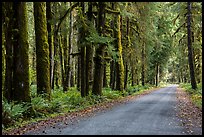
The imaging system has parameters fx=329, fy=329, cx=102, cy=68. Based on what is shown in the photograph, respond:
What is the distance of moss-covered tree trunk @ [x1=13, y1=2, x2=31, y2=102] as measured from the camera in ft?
44.0

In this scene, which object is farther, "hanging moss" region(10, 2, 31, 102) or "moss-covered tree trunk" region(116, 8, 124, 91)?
"moss-covered tree trunk" region(116, 8, 124, 91)

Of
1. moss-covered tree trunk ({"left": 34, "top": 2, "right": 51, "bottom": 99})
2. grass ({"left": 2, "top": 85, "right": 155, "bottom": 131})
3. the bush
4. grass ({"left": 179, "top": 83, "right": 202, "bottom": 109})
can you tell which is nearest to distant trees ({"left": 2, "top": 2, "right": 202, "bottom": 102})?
moss-covered tree trunk ({"left": 34, "top": 2, "right": 51, "bottom": 99})

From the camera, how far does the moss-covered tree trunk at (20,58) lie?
44.0 ft

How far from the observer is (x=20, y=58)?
13.4 meters

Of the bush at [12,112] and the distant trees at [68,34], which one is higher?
the distant trees at [68,34]

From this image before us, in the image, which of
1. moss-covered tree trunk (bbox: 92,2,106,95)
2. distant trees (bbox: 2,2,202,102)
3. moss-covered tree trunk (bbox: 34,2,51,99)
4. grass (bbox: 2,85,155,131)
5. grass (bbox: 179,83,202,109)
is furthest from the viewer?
moss-covered tree trunk (bbox: 92,2,106,95)

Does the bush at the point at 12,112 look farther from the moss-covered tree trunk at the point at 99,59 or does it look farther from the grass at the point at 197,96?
the moss-covered tree trunk at the point at 99,59

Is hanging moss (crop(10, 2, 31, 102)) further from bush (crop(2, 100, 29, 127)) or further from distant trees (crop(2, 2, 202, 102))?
bush (crop(2, 100, 29, 127))

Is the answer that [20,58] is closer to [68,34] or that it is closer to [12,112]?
[12,112]

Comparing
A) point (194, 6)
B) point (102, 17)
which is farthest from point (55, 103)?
point (194, 6)

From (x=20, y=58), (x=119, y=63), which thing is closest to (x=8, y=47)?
(x=20, y=58)

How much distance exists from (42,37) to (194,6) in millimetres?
21799

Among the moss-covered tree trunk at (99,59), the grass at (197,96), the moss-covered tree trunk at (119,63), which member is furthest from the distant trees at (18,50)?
the moss-covered tree trunk at (119,63)

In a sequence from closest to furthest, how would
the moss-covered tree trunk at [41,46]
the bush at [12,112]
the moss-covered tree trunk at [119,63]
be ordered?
1. the bush at [12,112]
2. the moss-covered tree trunk at [41,46]
3. the moss-covered tree trunk at [119,63]
